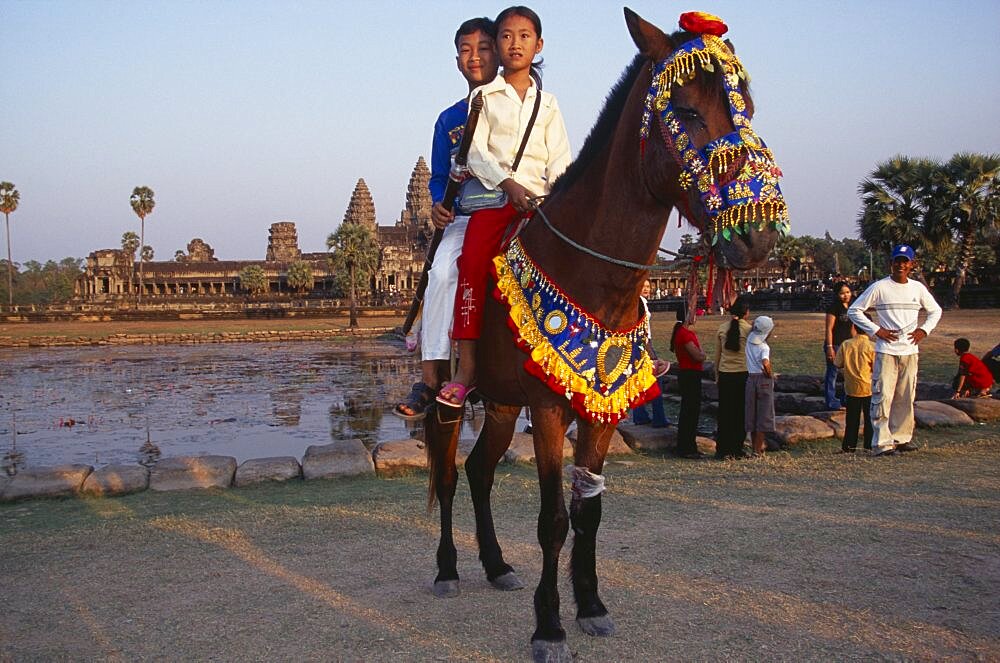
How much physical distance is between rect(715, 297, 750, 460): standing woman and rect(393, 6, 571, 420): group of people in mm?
5674

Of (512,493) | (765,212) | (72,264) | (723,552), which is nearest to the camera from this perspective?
(765,212)

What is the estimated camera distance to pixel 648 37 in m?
3.51

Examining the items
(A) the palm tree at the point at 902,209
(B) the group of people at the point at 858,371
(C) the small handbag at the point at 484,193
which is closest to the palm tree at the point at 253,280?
(A) the palm tree at the point at 902,209

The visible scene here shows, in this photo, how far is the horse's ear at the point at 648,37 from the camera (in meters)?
3.50

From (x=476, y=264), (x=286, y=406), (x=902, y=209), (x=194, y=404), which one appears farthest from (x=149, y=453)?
(x=902, y=209)

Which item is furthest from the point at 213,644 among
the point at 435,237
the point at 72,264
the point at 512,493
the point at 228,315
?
the point at 72,264

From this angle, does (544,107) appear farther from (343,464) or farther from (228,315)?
(228,315)

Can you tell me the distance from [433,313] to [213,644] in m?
2.11

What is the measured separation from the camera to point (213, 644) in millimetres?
4012

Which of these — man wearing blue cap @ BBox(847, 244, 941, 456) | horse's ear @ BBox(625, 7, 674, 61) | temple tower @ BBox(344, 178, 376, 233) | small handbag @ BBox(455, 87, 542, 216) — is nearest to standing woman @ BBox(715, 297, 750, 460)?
man wearing blue cap @ BBox(847, 244, 941, 456)

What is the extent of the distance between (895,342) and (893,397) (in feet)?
2.19

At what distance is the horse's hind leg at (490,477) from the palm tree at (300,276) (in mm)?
93354

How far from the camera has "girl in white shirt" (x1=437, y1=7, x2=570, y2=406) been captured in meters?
4.27

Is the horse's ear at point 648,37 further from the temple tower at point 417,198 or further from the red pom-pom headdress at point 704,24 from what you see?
the temple tower at point 417,198
